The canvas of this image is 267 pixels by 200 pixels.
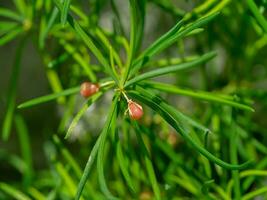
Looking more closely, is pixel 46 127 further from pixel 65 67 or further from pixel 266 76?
pixel 266 76

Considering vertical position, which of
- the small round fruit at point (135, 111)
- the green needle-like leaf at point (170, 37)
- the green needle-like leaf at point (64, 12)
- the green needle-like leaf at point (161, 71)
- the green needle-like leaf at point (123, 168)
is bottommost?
the green needle-like leaf at point (123, 168)

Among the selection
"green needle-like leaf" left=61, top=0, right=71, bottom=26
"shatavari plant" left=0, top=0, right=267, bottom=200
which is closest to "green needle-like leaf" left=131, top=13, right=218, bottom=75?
"shatavari plant" left=0, top=0, right=267, bottom=200

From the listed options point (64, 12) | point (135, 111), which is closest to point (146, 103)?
point (135, 111)

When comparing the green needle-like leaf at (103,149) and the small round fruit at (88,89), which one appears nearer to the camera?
the green needle-like leaf at (103,149)

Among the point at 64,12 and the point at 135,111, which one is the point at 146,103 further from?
the point at 64,12

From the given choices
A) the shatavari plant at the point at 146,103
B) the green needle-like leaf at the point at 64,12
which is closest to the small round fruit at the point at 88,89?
the shatavari plant at the point at 146,103

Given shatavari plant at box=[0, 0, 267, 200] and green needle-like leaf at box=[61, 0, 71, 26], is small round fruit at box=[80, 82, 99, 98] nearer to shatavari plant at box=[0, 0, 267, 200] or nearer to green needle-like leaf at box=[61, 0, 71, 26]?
shatavari plant at box=[0, 0, 267, 200]

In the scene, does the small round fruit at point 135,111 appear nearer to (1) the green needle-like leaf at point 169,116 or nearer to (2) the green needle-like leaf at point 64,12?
(1) the green needle-like leaf at point 169,116

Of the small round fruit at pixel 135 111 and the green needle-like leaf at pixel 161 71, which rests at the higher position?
the green needle-like leaf at pixel 161 71
